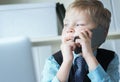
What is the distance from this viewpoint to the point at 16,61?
0.82 feet

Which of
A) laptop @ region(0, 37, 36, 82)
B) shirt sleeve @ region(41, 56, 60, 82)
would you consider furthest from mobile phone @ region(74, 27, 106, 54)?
laptop @ region(0, 37, 36, 82)

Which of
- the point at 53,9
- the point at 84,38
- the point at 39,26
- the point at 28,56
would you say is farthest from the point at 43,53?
the point at 28,56

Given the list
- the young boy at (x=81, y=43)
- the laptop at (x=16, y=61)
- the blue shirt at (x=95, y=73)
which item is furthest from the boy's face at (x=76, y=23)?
the laptop at (x=16, y=61)

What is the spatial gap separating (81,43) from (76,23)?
70mm

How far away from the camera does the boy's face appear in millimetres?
720

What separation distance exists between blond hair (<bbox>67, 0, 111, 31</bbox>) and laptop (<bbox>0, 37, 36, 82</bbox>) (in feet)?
1.76

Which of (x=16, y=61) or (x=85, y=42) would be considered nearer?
(x=16, y=61)

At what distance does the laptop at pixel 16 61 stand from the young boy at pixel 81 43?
1.46ft

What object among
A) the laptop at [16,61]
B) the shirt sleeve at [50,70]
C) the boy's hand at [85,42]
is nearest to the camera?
the laptop at [16,61]

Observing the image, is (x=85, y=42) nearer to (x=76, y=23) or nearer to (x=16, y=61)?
(x=76, y=23)

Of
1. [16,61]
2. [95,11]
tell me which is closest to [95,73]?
[95,11]

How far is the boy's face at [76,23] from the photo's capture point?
0.72 m

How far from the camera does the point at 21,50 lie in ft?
0.82

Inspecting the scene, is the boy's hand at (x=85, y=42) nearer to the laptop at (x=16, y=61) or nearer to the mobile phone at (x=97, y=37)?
the mobile phone at (x=97, y=37)
